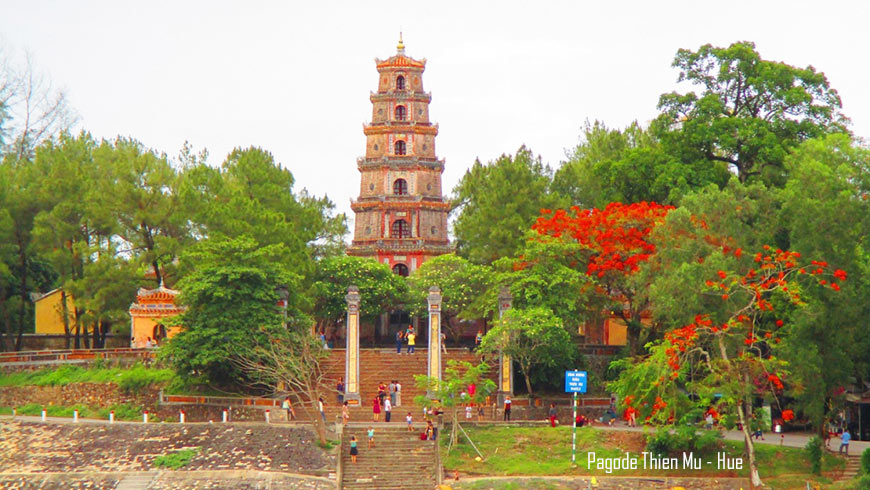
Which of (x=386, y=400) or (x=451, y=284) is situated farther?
(x=451, y=284)

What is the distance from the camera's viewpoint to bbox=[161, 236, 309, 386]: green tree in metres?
50.3

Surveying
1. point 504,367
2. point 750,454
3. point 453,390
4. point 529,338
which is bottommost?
point 750,454

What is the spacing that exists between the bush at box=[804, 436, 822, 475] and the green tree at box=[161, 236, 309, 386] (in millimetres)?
20221

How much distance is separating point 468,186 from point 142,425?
30317 millimetres

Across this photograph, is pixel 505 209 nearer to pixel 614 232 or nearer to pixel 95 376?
pixel 614 232

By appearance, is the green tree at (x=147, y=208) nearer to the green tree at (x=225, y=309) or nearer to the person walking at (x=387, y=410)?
the green tree at (x=225, y=309)

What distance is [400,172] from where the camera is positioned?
69.9m

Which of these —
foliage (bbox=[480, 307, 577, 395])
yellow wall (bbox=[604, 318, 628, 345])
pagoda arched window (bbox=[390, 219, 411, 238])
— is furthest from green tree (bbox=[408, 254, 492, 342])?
yellow wall (bbox=[604, 318, 628, 345])

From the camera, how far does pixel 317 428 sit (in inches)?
1820

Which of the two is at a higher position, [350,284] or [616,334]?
[350,284]

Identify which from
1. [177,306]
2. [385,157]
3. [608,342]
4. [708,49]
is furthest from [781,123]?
[177,306]

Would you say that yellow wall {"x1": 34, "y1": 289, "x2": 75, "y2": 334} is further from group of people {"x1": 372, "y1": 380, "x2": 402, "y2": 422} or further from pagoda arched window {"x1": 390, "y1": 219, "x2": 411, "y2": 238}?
group of people {"x1": 372, "y1": 380, "x2": 402, "y2": 422}

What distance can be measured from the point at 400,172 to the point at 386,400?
22.8 meters

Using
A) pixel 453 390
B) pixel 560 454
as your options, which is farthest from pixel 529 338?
pixel 560 454
